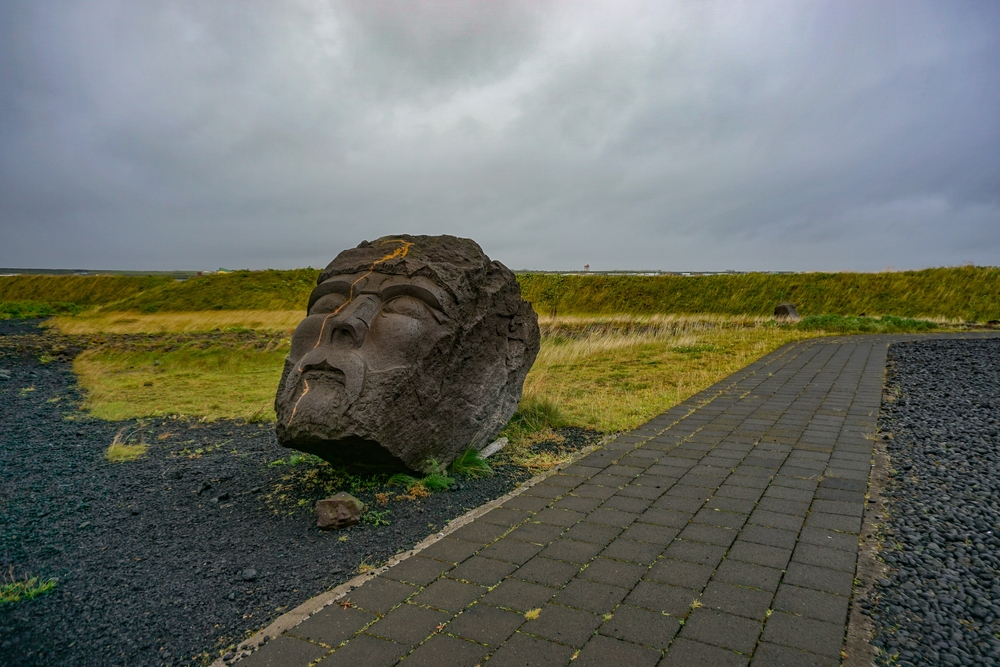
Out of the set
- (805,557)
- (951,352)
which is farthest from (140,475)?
(951,352)

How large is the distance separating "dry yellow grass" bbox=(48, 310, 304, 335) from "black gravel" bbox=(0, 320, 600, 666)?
1484 cm

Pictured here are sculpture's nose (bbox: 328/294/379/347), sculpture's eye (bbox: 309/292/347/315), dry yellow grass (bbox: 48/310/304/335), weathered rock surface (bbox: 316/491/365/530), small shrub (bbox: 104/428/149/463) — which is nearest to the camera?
weathered rock surface (bbox: 316/491/365/530)

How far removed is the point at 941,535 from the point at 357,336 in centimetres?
417

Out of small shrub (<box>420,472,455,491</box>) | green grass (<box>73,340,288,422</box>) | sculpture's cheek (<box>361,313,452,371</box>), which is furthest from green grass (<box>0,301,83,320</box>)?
small shrub (<box>420,472,455,491</box>)

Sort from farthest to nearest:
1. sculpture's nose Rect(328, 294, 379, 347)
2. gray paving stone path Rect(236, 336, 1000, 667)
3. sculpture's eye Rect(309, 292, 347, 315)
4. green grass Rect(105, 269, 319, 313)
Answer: green grass Rect(105, 269, 319, 313), sculpture's eye Rect(309, 292, 347, 315), sculpture's nose Rect(328, 294, 379, 347), gray paving stone path Rect(236, 336, 1000, 667)

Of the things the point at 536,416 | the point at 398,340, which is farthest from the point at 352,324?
the point at 536,416

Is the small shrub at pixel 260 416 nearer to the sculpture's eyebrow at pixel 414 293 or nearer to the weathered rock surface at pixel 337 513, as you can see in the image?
the sculpture's eyebrow at pixel 414 293

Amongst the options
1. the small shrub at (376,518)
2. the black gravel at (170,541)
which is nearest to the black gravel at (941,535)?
the black gravel at (170,541)

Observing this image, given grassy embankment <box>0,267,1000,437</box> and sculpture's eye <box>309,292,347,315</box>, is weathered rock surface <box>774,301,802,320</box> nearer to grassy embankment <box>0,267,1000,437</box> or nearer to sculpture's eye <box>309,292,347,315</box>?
grassy embankment <box>0,267,1000,437</box>

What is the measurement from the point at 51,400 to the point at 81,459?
4.56m

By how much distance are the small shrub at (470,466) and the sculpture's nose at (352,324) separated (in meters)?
1.41

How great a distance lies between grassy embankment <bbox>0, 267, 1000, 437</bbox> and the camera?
9.30 metres

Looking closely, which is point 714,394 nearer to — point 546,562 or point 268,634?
point 546,562

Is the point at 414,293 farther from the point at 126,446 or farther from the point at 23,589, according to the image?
the point at 126,446
